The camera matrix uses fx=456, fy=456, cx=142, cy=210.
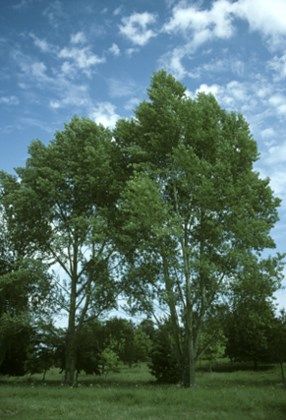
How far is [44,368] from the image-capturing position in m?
37.5

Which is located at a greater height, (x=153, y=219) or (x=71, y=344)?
(x=153, y=219)

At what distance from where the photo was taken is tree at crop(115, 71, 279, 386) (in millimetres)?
25984

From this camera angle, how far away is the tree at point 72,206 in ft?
105

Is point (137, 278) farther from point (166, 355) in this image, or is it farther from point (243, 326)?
point (166, 355)

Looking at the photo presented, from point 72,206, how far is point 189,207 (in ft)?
34.5

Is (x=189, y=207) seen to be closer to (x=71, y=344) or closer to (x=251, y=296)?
(x=251, y=296)

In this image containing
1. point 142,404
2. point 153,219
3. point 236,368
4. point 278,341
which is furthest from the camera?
point 236,368

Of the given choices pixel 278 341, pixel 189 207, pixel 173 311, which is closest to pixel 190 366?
pixel 173 311

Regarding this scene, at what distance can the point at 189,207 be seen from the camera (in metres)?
28.7

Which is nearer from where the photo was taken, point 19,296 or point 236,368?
point 19,296

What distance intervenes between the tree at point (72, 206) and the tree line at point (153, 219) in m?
0.10

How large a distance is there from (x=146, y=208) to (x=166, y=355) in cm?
2237

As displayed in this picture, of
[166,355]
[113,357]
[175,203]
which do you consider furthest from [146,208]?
[113,357]

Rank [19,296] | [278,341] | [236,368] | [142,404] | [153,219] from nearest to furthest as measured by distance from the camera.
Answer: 1. [142,404]
2. [153,219]
3. [19,296]
4. [278,341]
5. [236,368]
